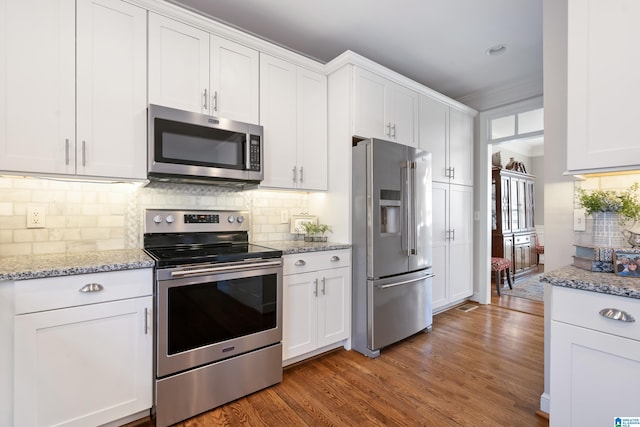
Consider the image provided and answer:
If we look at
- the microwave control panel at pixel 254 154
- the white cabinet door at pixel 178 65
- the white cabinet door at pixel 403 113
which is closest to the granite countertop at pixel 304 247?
the microwave control panel at pixel 254 154

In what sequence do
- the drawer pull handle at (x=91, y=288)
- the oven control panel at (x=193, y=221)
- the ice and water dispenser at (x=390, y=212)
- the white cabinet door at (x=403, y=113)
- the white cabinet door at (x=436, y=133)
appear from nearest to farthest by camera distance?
the drawer pull handle at (x=91, y=288) → the oven control panel at (x=193, y=221) → the ice and water dispenser at (x=390, y=212) → the white cabinet door at (x=403, y=113) → the white cabinet door at (x=436, y=133)

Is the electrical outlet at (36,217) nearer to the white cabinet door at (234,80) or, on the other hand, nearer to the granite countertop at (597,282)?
the white cabinet door at (234,80)

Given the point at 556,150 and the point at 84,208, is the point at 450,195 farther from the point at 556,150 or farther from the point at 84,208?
the point at 84,208

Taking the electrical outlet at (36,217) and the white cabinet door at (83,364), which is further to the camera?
the electrical outlet at (36,217)

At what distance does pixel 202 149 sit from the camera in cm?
210

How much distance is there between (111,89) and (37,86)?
33 centimetres

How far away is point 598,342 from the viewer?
A: 119cm

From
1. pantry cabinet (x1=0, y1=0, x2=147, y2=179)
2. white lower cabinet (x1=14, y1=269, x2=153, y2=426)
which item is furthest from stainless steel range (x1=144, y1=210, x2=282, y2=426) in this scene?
pantry cabinet (x1=0, y1=0, x2=147, y2=179)

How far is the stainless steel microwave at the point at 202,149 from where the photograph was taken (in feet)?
6.31

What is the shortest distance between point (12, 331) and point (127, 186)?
104cm

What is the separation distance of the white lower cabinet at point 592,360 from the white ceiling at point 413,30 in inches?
87.5

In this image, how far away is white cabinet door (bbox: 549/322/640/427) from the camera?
1130mm

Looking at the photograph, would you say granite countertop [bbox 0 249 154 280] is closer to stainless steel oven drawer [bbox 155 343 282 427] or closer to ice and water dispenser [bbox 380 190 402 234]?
stainless steel oven drawer [bbox 155 343 282 427]

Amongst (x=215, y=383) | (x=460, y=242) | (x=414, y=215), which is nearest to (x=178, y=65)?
(x=215, y=383)
